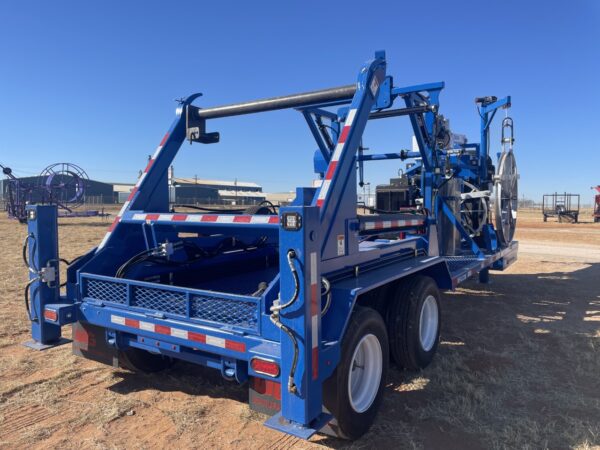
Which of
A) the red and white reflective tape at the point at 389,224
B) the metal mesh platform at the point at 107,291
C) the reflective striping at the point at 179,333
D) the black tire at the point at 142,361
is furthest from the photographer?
the black tire at the point at 142,361

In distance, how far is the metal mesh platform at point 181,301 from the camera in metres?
2.76

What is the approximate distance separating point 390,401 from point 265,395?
1.26 meters

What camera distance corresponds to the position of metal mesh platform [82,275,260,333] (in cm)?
276

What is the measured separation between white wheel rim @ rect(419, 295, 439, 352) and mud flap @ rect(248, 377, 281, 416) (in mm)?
1937

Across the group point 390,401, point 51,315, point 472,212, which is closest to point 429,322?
point 390,401

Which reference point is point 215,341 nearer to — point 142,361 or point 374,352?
point 374,352

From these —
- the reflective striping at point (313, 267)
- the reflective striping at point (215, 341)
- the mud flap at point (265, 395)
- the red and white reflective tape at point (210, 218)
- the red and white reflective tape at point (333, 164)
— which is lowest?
the mud flap at point (265, 395)

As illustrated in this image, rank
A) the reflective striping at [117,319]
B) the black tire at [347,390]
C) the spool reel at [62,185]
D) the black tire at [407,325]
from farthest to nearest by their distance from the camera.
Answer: the spool reel at [62,185], the black tire at [407,325], the reflective striping at [117,319], the black tire at [347,390]

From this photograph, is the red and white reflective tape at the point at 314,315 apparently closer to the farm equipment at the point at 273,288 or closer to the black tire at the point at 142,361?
the farm equipment at the point at 273,288

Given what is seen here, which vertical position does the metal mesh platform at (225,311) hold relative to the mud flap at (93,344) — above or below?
above

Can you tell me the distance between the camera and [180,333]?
115 inches

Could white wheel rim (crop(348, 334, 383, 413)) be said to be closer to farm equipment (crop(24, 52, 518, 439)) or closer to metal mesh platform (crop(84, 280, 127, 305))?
Result: farm equipment (crop(24, 52, 518, 439))

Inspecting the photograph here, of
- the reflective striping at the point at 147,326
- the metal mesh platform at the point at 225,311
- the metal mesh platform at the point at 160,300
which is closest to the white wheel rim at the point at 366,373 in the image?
the metal mesh platform at the point at 225,311

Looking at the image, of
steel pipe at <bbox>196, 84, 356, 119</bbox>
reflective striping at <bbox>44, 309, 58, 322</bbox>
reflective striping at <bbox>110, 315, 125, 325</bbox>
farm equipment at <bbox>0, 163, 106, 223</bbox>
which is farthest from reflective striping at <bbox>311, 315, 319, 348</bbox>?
farm equipment at <bbox>0, 163, 106, 223</bbox>
